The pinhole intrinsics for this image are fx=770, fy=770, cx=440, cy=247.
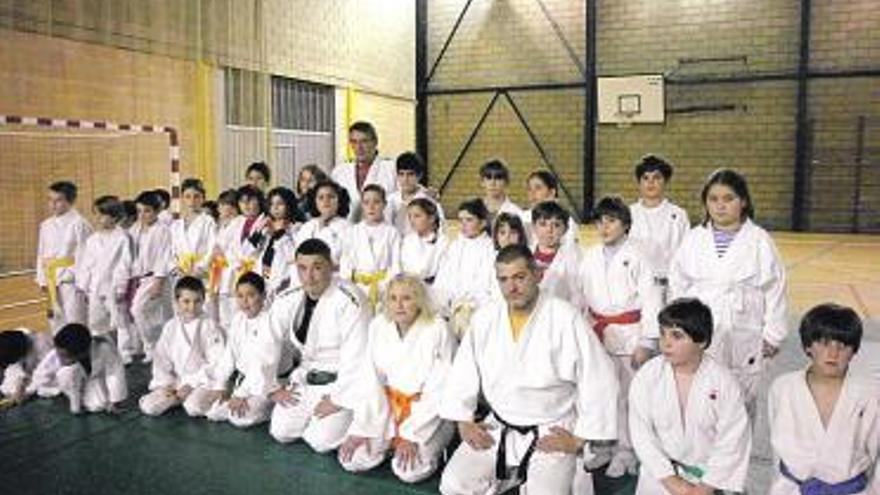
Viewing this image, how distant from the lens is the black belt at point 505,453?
3666 millimetres

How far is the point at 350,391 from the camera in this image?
4.43 metres

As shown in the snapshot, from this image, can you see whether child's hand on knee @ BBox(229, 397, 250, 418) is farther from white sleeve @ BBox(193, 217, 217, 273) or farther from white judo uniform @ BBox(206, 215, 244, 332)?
white sleeve @ BBox(193, 217, 217, 273)

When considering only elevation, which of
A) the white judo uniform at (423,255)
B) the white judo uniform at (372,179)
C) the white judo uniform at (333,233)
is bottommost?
the white judo uniform at (423,255)

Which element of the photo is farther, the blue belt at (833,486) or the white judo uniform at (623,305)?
the white judo uniform at (623,305)

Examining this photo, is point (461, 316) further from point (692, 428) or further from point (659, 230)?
point (692, 428)

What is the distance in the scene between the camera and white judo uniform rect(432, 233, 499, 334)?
5121 mm

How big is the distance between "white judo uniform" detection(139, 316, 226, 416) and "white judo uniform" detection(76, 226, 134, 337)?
1371 millimetres

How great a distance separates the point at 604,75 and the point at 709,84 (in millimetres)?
2246

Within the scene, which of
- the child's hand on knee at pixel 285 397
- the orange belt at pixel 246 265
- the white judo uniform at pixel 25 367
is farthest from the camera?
the orange belt at pixel 246 265

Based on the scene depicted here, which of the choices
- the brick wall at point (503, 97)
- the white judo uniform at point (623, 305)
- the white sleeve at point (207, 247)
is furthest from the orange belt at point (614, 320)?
the brick wall at point (503, 97)

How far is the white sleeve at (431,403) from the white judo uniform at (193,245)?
3.20 m

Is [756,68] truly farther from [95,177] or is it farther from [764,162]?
[95,177]

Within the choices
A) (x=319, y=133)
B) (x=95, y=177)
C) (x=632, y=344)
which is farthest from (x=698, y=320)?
(x=319, y=133)

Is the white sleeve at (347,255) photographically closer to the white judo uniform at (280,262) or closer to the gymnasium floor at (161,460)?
the white judo uniform at (280,262)
